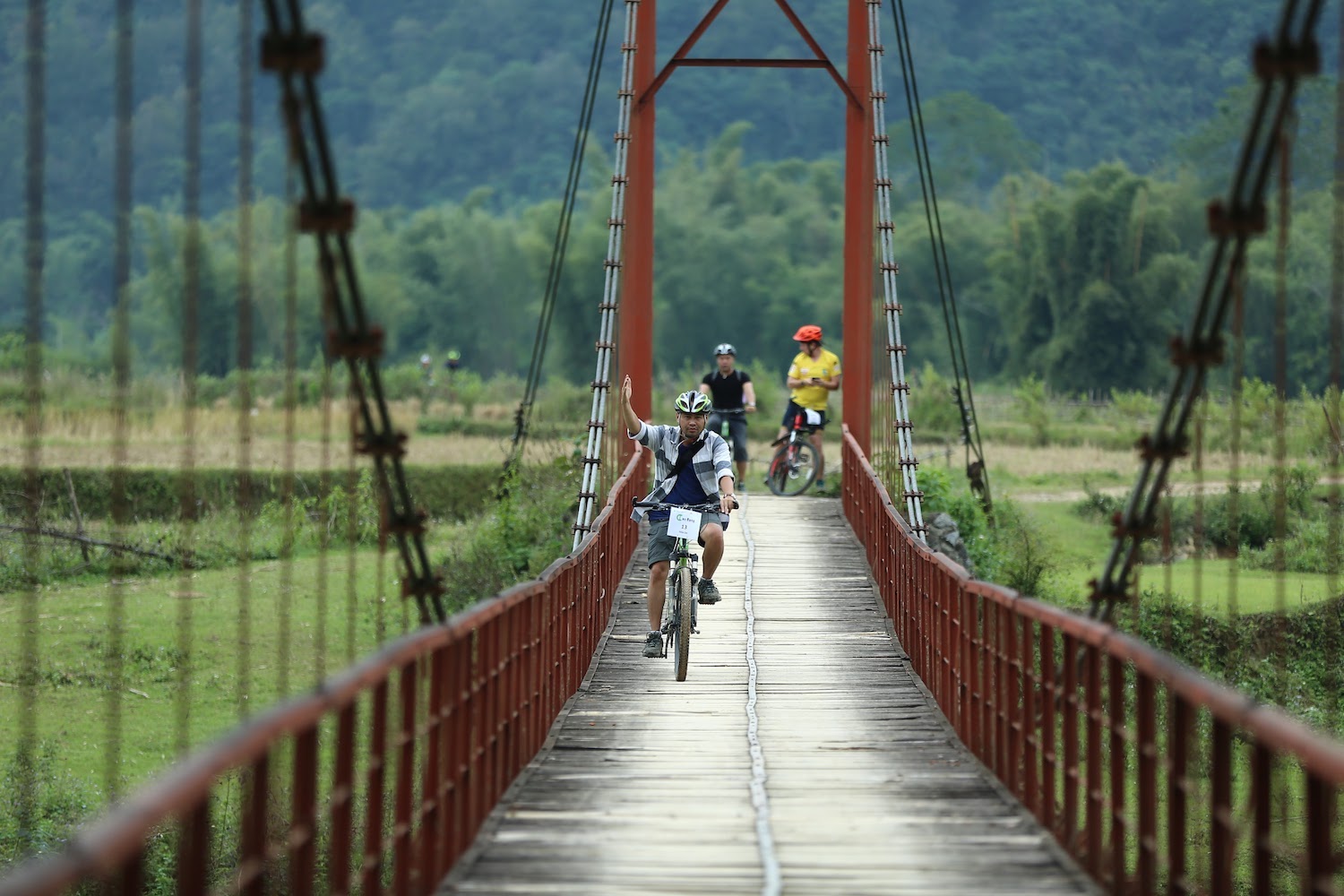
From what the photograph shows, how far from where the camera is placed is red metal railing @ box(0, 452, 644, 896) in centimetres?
330

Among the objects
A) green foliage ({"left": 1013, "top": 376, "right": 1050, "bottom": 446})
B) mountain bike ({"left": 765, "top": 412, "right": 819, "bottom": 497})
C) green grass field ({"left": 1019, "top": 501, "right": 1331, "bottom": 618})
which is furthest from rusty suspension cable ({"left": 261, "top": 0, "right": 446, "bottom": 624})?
green foliage ({"left": 1013, "top": 376, "right": 1050, "bottom": 446})

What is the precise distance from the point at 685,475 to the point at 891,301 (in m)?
5.23

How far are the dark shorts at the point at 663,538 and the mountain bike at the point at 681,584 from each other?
0.10ft

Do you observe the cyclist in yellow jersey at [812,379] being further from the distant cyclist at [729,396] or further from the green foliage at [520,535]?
the green foliage at [520,535]

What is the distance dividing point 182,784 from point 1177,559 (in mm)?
23318

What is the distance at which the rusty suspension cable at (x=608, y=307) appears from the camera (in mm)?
11938

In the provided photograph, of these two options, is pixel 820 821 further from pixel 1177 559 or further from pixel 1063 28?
pixel 1063 28

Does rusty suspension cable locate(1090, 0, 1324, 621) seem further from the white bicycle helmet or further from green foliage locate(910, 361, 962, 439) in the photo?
green foliage locate(910, 361, 962, 439)

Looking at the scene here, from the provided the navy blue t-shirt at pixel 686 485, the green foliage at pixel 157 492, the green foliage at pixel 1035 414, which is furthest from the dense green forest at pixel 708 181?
the navy blue t-shirt at pixel 686 485

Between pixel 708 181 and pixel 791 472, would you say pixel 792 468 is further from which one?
pixel 708 181

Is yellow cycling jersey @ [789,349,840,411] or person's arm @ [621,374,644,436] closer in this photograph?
person's arm @ [621,374,644,436]

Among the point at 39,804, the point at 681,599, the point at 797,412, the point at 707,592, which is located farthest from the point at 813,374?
the point at 39,804

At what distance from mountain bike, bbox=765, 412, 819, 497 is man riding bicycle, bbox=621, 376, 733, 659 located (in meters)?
6.69

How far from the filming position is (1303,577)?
24391mm
